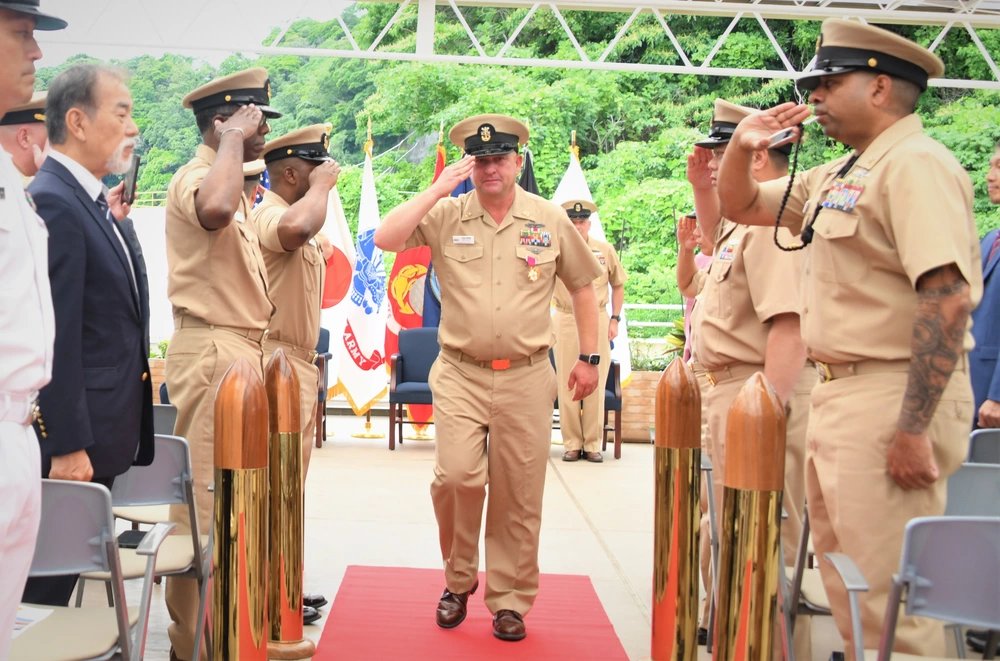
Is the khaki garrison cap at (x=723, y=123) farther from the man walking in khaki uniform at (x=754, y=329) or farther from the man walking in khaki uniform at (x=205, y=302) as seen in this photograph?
the man walking in khaki uniform at (x=205, y=302)

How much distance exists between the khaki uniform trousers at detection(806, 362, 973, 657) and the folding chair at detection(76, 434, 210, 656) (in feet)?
6.22

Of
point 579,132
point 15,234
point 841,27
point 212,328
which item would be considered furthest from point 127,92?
point 579,132

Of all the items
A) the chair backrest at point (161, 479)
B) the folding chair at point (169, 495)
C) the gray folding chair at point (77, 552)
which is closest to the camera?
the gray folding chair at point (77, 552)

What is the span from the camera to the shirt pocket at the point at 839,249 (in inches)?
115

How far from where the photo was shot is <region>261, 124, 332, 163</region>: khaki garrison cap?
15.9 feet

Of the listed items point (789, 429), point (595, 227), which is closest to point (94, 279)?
point (789, 429)

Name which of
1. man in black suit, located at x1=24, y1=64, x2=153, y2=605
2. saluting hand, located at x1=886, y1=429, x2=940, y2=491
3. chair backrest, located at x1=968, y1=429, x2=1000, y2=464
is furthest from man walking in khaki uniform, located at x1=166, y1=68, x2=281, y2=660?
chair backrest, located at x1=968, y1=429, x2=1000, y2=464

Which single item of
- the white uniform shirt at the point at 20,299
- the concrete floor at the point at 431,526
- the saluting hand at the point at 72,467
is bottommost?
the concrete floor at the point at 431,526

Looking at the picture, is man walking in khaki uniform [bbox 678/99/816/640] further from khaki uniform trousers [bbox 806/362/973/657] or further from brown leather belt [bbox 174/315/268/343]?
brown leather belt [bbox 174/315/268/343]

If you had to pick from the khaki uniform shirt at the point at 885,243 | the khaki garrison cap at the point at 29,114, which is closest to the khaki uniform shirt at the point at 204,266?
the khaki garrison cap at the point at 29,114

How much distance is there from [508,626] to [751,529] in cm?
244

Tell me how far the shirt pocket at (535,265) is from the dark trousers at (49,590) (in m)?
1.99

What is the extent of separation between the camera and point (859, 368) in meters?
2.91

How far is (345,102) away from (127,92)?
20194mm
